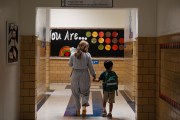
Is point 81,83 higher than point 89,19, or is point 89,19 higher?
point 89,19

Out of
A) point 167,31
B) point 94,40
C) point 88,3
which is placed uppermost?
point 88,3

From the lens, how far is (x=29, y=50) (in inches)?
270

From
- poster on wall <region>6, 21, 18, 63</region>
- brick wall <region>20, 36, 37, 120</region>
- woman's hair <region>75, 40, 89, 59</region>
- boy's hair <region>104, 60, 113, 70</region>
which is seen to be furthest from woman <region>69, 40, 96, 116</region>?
poster on wall <region>6, 21, 18, 63</region>

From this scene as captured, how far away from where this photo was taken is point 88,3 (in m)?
6.73

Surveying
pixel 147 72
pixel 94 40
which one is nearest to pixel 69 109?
pixel 147 72

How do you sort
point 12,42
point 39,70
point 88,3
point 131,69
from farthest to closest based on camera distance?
1. point 131,69
2. point 39,70
3. point 88,3
4. point 12,42

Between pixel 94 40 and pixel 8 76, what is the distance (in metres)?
8.71

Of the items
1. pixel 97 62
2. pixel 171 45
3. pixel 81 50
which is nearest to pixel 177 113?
pixel 171 45

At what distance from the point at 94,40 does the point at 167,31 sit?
8549 millimetres

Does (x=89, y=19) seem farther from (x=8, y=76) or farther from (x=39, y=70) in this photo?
(x=8, y=76)

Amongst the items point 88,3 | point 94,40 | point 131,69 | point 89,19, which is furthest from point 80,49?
point 89,19

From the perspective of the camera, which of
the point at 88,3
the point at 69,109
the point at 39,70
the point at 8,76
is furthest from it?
the point at 39,70

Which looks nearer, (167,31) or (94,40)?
(167,31)

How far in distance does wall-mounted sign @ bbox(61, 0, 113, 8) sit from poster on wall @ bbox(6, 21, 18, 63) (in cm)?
112
